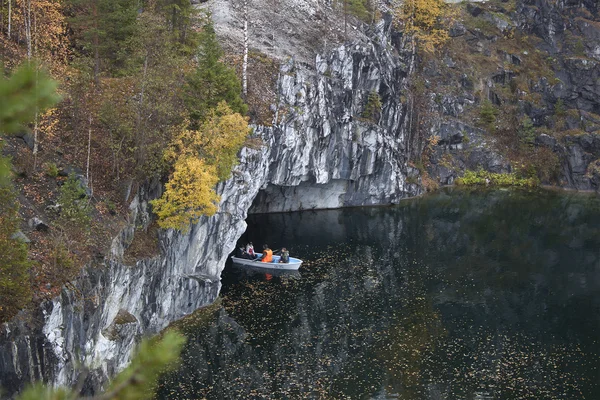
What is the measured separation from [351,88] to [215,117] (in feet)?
93.8

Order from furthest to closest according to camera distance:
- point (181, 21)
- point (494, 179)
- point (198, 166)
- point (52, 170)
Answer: point (494, 179)
point (181, 21)
point (198, 166)
point (52, 170)

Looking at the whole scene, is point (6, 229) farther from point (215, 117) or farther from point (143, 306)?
point (215, 117)

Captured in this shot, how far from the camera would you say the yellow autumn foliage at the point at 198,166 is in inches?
1164

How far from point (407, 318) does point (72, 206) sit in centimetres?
1959

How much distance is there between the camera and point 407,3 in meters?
71.8

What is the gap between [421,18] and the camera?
72.1 m

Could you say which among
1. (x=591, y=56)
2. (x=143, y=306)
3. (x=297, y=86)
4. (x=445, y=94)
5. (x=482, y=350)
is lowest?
(x=482, y=350)

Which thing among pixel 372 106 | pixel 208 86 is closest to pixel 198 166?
pixel 208 86

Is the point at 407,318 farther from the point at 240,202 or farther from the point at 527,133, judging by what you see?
the point at 527,133

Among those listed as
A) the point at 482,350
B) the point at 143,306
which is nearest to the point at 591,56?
the point at 482,350

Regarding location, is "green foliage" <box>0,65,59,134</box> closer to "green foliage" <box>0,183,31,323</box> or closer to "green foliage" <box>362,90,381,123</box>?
"green foliage" <box>0,183,31,323</box>

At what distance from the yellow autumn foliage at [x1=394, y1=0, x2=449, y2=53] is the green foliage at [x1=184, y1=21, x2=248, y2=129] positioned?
137ft

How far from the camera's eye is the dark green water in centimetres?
2562

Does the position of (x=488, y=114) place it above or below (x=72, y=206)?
above
